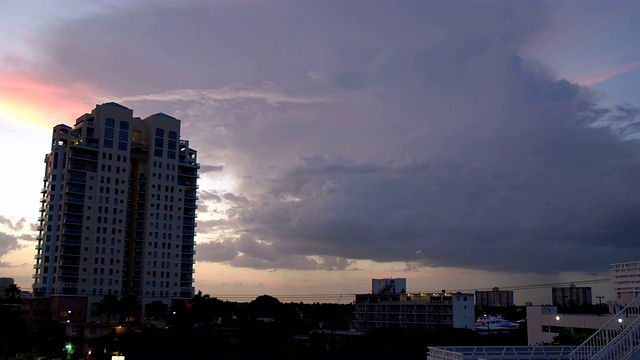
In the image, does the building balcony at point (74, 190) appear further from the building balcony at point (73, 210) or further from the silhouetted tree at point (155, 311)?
the silhouetted tree at point (155, 311)

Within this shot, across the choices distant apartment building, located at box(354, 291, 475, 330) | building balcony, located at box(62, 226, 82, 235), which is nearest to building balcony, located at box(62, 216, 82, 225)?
building balcony, located at box(62, 226, 82, 235)

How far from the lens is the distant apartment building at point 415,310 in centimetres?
13688

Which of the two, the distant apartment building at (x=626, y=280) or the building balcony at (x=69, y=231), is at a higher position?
the building balcony at (x=69, y=231)

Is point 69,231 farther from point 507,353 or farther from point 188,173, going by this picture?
point 507,353

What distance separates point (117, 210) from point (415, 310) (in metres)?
78.1

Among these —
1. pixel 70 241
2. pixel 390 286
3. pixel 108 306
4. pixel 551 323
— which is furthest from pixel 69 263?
pixel 551 323

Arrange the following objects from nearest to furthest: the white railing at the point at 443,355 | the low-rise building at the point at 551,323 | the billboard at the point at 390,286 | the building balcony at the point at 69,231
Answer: the white railing at the point at 443,355 < the low-rise building at the point at 551,323 < the building balcony at the point at 69,231 < the billboard at the point at 390,286

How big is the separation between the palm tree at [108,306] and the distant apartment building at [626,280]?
11555 cm

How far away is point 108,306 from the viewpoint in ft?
423

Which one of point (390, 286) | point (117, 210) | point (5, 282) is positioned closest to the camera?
point (117, 210)

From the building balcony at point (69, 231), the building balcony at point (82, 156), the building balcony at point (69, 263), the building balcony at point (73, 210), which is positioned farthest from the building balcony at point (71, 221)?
the building balcony at point (82, 156)

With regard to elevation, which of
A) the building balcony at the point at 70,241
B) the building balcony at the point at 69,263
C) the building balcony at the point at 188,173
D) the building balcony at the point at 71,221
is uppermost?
the building balcony at the point at 188,173

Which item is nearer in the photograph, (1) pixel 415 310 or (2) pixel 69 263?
(2) pixel 69 263

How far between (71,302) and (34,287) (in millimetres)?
12423
